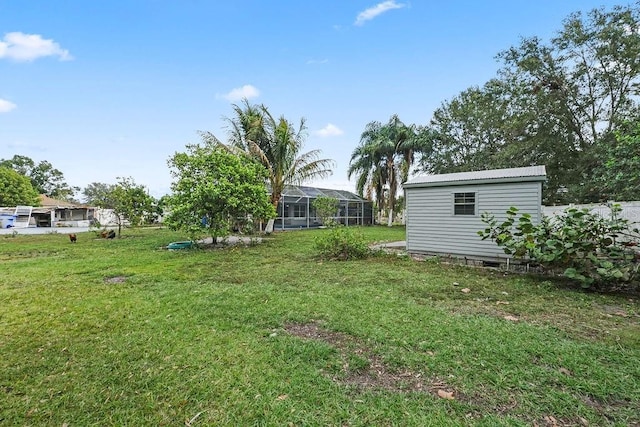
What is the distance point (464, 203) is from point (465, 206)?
0.08m

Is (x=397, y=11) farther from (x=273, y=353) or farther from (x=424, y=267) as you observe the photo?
(x=273, y=353)

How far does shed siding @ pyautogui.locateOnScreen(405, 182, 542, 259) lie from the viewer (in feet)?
23.0

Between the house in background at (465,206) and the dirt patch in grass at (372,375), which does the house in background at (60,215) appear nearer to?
the house in background at (465,206)

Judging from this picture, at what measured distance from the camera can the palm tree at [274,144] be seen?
48.0 ft

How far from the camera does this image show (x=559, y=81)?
1391cm

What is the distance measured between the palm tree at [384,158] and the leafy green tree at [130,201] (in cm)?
1483

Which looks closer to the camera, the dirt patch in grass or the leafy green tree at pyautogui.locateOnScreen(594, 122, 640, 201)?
the dirt patch in grass

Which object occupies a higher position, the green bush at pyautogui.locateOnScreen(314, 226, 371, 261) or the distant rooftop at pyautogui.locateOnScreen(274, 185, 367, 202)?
the distant rooftop at pyautogui.locateOnScreen(274, 185, 367, 202)

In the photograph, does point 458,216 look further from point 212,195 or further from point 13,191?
point 13,191

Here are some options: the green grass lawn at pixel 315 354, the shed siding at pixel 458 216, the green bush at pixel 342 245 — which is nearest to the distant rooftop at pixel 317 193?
the green bush at pixel 342 245

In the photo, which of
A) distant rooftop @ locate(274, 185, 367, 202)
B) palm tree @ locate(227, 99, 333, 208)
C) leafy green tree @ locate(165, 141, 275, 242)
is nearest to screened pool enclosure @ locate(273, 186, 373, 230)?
distant rooftop @ locate(274, 185, 367, 202)

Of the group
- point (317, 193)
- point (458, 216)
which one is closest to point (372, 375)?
point (458, 216)

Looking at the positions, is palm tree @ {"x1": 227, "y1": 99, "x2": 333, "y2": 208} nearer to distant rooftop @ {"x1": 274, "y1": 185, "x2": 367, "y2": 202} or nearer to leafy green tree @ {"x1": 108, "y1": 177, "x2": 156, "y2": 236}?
distant rooftop @ {"x1": 274, "y1": 185, "x2": 367, "y2": 202}

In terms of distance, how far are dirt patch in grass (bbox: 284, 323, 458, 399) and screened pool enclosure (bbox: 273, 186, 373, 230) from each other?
15.0 metres
